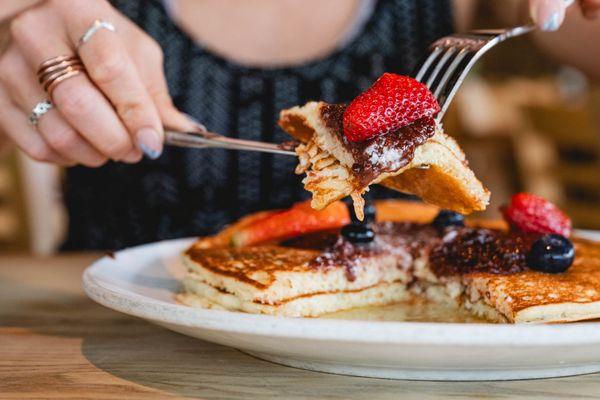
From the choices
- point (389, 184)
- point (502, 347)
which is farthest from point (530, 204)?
point (502, 347)

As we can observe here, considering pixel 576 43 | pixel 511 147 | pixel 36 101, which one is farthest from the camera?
pixel 511 147

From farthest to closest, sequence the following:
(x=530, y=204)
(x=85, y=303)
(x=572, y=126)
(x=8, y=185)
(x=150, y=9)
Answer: (x=572, y=126)
(x=8, y=185)
(x=150, y=9)
(x=85, y=303)
(x=530, y=204)

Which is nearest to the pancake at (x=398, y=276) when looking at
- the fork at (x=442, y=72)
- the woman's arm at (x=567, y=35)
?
the fork at (x=442, y=72)

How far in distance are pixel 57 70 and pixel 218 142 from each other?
1.01ft

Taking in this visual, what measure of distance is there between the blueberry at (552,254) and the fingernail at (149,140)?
2.21 feet

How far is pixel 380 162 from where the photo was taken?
1072 millimetres

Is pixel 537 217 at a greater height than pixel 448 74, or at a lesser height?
lesser

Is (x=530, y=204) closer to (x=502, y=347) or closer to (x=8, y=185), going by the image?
(x=502, y=347)

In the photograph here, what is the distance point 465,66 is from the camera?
4.02ft

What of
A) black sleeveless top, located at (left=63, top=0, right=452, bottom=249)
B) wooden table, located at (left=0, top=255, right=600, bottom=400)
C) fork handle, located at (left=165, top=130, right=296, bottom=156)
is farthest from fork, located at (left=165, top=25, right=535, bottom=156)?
black sleeveless top, located at (left=63, top=0, right=452, bottom=249)

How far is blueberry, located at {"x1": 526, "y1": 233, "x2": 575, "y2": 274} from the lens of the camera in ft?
3.99

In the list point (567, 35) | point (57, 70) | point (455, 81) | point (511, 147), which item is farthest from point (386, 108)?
point (511, 147)

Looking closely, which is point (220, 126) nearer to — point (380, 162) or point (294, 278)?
point (294, 278)

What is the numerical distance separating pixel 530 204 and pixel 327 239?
0.39 metres
